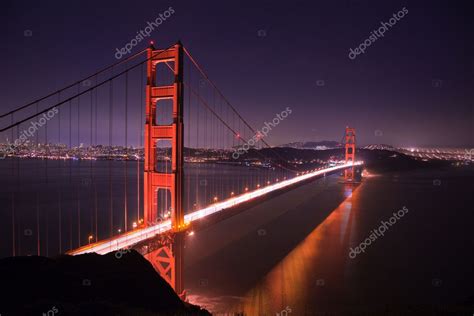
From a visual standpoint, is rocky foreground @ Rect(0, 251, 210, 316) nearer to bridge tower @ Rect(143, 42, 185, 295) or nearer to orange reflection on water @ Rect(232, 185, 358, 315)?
bridge tower @ Rect(143, 42, 185, 295)

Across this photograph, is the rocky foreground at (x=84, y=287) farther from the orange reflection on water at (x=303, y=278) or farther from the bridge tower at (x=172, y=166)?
the orange reflection on water at (x=303, y=278)

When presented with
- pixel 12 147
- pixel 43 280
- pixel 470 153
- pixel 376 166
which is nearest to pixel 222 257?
pixel 12 147

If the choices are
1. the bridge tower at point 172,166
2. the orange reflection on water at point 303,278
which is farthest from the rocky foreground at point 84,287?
the orange reflection on water at point 303,278

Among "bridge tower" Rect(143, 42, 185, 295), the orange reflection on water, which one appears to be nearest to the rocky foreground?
"bridge tower" Rect(143, 42, 185, 295)

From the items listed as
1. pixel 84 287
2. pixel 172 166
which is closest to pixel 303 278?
pixel 172 166

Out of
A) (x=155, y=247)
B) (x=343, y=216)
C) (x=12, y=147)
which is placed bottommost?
(x=343, y=216)

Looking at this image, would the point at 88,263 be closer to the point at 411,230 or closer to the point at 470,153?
the point at 411,230

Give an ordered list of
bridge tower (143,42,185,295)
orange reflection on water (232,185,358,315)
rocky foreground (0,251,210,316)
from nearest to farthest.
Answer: rocky foreground (0,251,210,316) < bridge tower (143,42,185,295) < orange reflection on water (232,185,358,315)
